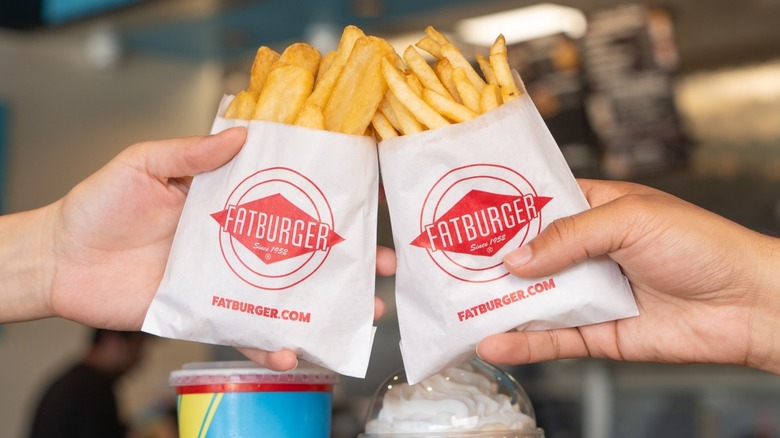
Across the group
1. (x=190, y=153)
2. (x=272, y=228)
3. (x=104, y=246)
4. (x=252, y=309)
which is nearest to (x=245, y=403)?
(x=252, y=309)

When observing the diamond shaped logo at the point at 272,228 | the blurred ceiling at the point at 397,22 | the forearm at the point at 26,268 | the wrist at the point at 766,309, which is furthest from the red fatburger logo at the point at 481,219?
the blurred ceiling at the point at 397,22

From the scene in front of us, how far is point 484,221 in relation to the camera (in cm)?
154

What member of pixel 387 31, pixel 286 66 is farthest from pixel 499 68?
pixel 387 31

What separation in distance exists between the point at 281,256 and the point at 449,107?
1.23 ft

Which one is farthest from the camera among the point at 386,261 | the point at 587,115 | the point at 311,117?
the point at 587,115

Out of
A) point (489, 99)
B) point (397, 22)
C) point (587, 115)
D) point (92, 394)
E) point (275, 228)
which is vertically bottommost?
point (92, 394)

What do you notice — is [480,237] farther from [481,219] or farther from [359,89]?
[359,89]

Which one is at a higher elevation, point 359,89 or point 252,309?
point 359,89

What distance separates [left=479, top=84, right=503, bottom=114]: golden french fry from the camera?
5.15 ft

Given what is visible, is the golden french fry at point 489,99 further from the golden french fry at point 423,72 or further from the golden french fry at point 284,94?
the golden french fry at point 284,94

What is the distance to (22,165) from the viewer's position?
5980 mm

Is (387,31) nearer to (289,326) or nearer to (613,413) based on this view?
(613,413)

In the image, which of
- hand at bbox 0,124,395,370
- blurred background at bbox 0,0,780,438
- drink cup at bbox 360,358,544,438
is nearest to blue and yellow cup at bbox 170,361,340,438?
drink cup at bbox 360,358,544,438

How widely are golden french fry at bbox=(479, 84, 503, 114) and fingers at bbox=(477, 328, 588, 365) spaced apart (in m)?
0.38
